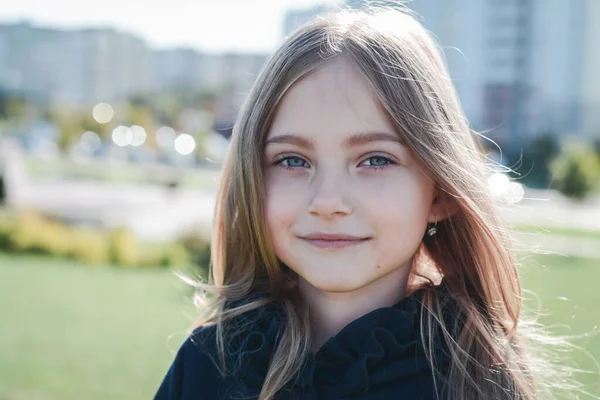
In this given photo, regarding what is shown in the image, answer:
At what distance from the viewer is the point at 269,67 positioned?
65.3 inches

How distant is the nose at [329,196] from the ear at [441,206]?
0.28 m

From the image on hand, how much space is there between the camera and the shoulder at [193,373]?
1620 mm

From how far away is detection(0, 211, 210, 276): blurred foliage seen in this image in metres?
10.8

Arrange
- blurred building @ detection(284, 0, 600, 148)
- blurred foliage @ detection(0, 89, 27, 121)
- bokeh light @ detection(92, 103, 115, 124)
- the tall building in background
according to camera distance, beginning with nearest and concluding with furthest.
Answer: bokeh light @ detection(92, 103, 115, 124) → the tall building in background → blurred building @ detection(284, 0, 600, 148) → blurred foliage @ detection(0, 89, 27, 121)

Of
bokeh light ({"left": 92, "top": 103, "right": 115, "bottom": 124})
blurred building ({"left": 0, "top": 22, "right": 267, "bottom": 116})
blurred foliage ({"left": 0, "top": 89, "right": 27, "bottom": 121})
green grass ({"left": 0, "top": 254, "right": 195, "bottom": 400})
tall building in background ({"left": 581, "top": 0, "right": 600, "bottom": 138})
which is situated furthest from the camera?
blurred building ({"left": 0, "top": 22, "right": 267, "bottom": 116})

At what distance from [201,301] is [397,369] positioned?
64cm

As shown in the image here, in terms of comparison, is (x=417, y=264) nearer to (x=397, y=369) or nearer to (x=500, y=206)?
(x=500, y=206)

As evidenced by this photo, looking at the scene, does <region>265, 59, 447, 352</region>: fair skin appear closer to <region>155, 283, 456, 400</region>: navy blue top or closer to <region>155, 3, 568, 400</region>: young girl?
<region>155, 3, 568, 400</region>: young girl

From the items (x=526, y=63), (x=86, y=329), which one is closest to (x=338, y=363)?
(x=86, y=329)

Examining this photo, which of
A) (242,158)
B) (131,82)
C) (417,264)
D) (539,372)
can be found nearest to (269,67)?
(242,158)

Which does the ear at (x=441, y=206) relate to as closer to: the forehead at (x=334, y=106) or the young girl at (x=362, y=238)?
the young girl at (x=362, y=238)

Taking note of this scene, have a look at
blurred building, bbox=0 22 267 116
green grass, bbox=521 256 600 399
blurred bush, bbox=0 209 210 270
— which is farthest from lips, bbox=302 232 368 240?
blurred building, bbox=0 22 267 116

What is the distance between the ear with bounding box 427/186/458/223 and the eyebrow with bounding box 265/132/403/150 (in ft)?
0.67

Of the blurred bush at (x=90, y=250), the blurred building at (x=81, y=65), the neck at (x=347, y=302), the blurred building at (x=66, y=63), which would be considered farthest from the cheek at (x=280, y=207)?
the blurred building at (x=66, y=63)
